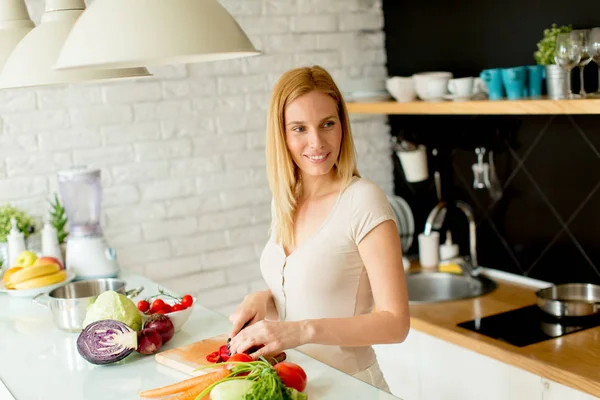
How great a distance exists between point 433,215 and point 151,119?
1.37 m

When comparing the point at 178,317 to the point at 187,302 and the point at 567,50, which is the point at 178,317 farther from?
the point at 567,50

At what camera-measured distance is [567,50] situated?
2.76 meters

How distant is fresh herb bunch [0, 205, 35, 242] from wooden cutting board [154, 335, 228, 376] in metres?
1.36

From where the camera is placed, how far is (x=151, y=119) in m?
3.49

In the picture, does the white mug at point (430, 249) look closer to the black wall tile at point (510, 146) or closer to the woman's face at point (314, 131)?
the black wall tile at point (510, 146)

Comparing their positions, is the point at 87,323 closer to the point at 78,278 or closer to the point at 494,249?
the point at 78,278

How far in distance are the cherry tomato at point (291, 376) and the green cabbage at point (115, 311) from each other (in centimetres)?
58

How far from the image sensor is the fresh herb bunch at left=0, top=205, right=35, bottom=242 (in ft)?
10.3

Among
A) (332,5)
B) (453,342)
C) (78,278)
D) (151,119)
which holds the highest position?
(332,5)

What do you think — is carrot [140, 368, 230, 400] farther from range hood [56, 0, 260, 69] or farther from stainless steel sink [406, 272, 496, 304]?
stainless steel sink [406, 272, 496, 304]

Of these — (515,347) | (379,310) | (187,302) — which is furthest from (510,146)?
(187,302)

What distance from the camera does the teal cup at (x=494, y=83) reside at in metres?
3.13

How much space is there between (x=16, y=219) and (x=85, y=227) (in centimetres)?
28

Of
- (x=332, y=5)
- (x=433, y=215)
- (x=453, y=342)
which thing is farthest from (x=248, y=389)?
(x=332, y=5)
